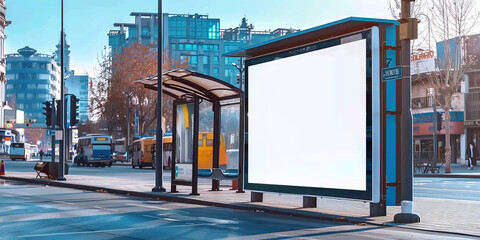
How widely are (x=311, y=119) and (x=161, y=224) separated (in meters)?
4.69

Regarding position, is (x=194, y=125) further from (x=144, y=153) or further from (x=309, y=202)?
(x=144, y=153)

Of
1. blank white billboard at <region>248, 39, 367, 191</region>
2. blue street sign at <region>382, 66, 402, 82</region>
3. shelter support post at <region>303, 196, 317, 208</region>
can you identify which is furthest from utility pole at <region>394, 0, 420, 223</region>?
shelter support post at <region>303, 196, 317, 208</region>

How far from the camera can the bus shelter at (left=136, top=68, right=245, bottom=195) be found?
2230 cm

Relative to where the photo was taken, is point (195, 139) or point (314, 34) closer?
point (314, 34)

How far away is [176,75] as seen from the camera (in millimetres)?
21922

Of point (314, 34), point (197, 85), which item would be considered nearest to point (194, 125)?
point (197, 85)

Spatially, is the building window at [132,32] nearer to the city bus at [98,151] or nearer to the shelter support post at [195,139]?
the city bus at [98,151]

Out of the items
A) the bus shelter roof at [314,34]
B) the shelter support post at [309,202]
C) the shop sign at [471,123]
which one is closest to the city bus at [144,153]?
the shop sign at [471,123]

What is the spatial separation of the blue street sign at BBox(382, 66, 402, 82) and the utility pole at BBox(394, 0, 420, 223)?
10.1 inches

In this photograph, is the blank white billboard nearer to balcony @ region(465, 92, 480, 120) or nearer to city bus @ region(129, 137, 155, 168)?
balcony @ region(465, 92, 480, 120)

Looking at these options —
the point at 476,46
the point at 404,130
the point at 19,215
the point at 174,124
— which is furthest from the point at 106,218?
the point at 476,46

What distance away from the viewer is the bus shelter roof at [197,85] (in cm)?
2183

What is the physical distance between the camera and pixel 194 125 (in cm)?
2180

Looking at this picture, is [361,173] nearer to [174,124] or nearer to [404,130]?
[404,130]
